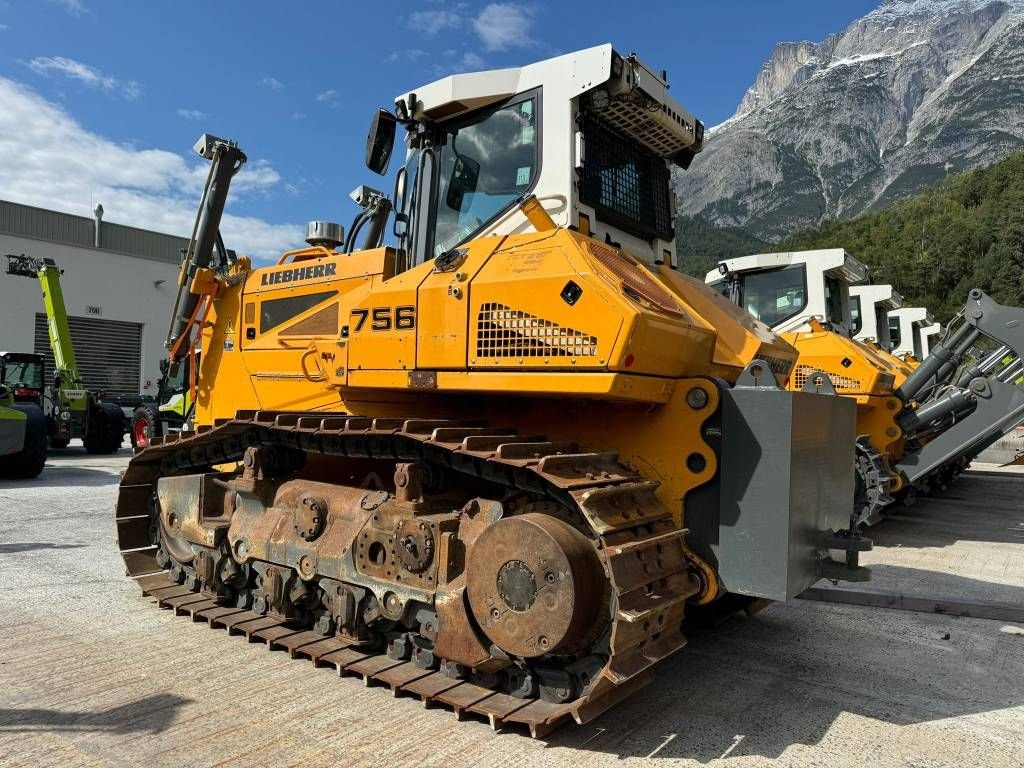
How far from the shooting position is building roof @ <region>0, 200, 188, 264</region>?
96.0 feet

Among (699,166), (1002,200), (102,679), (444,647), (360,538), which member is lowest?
(102,679)

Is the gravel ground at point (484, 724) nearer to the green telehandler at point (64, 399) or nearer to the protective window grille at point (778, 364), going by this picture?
the protective window grille at point (778, 364)

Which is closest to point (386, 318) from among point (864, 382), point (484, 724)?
point (484, 724)

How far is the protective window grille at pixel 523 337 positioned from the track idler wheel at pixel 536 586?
801 mm

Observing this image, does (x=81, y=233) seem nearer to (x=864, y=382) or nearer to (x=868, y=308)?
(x=868, y=308)

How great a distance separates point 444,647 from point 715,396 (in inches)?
72.9

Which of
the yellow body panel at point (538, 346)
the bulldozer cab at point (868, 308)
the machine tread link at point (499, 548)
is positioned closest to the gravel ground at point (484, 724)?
the machine tread link at point (499, 548)

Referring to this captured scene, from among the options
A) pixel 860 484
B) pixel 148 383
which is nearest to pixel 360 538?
pixel 860 484

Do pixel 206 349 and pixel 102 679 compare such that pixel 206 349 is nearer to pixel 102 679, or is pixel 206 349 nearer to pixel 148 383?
pixel 102 679

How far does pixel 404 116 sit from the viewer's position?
4.96m

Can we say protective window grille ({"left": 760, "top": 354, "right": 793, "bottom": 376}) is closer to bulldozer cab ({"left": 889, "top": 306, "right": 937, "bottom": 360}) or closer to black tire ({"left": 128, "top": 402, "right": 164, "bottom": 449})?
bulldozer cab ({"left": 889, "top": 306, "right": 937, "bottom": 360})

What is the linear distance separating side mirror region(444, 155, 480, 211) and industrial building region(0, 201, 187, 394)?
97.0 ft

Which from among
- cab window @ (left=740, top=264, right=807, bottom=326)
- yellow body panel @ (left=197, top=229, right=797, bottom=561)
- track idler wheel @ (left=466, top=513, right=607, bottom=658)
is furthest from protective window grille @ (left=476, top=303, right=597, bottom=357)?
cab window @ (left=740, top=264, right=807, bottom=326)

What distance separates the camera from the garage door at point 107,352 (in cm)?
3055
